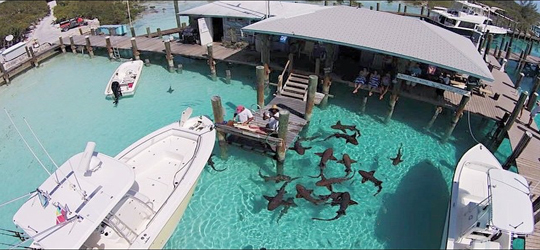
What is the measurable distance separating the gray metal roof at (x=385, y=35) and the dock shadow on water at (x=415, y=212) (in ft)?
14.6

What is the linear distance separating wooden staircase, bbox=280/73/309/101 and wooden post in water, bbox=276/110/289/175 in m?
4.07

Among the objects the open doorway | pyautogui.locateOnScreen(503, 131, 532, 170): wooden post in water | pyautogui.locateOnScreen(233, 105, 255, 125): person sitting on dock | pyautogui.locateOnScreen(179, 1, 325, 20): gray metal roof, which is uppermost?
pyautogui.locateOnScreen(179, 1, 325, 20): gray metal roof

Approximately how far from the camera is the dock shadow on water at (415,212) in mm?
9375

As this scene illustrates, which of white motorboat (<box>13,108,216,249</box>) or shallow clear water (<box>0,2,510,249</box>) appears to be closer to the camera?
white motorboat (<box>13,108,216,249</box>)

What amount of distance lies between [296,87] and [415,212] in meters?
7.99

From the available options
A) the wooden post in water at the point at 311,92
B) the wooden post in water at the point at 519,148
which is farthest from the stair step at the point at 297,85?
the wooden post in water at the point at 519,148

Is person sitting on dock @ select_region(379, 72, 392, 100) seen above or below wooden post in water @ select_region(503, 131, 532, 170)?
above

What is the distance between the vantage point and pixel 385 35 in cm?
1372

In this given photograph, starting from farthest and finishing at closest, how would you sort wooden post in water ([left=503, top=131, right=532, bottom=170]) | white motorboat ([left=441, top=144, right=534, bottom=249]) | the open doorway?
the open doorway
wooden post in water ([left=503, top=131, right=532, bottom=170])
white motorboat ([left=441, top=144, right=534, bottom=249])

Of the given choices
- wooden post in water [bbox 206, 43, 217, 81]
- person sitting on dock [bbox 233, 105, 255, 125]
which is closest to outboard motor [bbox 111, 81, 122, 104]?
wooden post in water [bbox 206, 43, 217, 81]

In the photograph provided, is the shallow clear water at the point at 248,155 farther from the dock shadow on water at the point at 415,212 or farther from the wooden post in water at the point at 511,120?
the wooden post in water at the point at 511,120

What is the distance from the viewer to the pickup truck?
27859mm

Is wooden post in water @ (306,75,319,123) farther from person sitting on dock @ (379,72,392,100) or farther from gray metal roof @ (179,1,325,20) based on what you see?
gray metal roof @ (179,1,325,20)

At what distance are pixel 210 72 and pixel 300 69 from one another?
6.82 m
